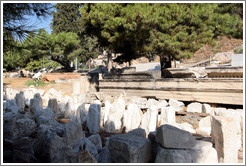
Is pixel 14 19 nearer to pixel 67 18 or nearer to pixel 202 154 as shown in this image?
pixel 202 154

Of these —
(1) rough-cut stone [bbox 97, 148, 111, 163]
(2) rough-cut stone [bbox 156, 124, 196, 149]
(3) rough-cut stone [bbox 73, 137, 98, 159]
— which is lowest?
(1) rough-cut stone [bbox 97, 148, 111, 163]

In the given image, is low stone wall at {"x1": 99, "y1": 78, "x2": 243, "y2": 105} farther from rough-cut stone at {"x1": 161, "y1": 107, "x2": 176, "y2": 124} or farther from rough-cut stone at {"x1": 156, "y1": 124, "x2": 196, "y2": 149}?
rough-cut stone at {"x1": 156, "y1": 124, "x2": 196, "y2": 149}

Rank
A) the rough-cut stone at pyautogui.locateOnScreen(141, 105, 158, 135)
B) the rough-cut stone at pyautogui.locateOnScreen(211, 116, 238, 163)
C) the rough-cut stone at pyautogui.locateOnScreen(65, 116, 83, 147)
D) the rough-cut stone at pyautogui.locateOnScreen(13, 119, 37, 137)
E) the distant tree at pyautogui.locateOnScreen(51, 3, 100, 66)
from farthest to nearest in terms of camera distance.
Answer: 1. the distant tree at pyautogui.locateOnScreen(51, 3, 100, 66)
2. the rough-cut stone at pyautogui.locateOnScreen(141, 105, 158, 135)
3. the rough-cut stone at pyautogui.locateOnScreen(13, 119, 37, 137)
4. the rough-cut stone at pyautogui.locateOnScreen(65, 116, 83, 147)
5. the rough-cut stone at pyautogui.locateOnScreen(211, 116, 238, 163)

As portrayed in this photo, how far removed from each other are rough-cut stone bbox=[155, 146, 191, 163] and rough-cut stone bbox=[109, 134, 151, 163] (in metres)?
0.13

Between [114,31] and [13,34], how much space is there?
3.50 m

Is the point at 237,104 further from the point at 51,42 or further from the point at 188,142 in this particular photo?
the point at 51,42

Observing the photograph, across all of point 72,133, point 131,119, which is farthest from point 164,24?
point 72,133

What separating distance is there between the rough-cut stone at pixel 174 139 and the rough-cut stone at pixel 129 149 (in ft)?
0.52

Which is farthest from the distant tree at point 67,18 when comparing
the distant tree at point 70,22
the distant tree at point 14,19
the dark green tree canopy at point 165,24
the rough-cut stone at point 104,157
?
the rough-cut stone at point 104,157

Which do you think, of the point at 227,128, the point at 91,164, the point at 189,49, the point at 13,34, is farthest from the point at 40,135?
the point at 189,49

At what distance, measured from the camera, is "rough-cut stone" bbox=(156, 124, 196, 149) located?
5.94ft

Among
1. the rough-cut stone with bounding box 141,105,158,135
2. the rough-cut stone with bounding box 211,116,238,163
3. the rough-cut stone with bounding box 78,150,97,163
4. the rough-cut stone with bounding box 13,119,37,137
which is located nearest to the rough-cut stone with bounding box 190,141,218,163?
the rough-cut stone with bounding box 211,116,238,163

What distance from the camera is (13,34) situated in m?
2.99

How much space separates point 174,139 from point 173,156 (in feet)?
0.53
